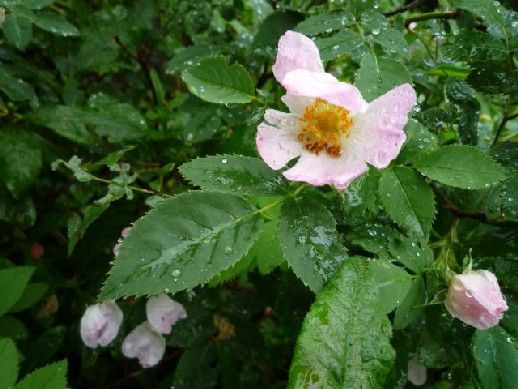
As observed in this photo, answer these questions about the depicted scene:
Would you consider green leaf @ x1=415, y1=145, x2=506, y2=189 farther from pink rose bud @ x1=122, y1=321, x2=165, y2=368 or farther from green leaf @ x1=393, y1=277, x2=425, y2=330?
pink rose bud @ x1=122, y1=321, x2=165, y2=368

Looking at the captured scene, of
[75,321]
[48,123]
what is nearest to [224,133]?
[48,123]

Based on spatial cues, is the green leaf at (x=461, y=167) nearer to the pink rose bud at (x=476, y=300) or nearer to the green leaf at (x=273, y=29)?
the pink rose bud at (x=476, y=300)

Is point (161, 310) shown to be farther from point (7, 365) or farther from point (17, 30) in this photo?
point (17, 30)

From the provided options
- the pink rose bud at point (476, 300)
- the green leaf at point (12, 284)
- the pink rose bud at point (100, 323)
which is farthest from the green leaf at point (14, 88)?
the pink rose bud at point (476, 300)

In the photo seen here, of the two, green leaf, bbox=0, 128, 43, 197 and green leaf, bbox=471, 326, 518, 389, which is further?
green leaf, bbox=0, 128, 43, 197

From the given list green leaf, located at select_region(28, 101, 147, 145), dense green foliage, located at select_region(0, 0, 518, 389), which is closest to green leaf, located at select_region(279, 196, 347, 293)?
dense green foliage, located at select_region(0, 0, 518, 389)

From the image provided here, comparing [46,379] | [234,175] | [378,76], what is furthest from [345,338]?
[46,379]
